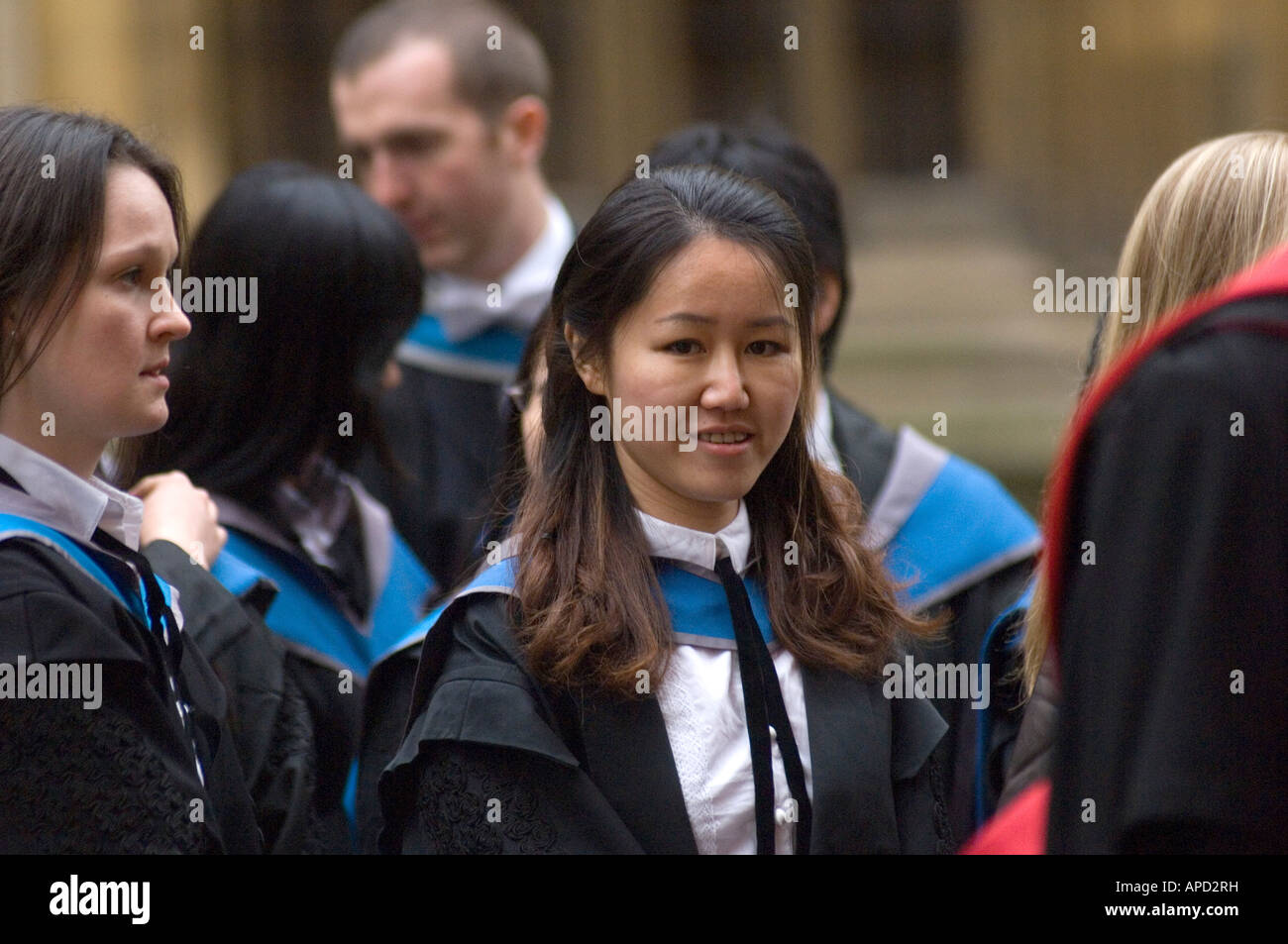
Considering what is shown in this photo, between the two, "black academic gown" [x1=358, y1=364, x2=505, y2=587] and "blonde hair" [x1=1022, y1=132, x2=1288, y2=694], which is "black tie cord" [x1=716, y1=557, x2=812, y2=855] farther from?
"black academic gown" [x1=358, y1=364, x2=505, y2=587]

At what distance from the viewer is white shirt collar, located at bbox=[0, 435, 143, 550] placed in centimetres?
215

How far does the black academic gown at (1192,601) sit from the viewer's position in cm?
129

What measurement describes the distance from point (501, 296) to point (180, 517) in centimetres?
188

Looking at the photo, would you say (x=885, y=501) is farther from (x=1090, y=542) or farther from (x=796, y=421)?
(x=1090, y=542)

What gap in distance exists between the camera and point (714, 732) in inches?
85.4

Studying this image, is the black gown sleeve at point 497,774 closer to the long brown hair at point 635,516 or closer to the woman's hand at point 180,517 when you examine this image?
the long brown hair at point 635,516

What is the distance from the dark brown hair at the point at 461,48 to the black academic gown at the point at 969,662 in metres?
1.78

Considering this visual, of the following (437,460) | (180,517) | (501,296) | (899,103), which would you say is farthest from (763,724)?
(899,103)

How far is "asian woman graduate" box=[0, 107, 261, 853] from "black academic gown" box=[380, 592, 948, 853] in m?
0.29

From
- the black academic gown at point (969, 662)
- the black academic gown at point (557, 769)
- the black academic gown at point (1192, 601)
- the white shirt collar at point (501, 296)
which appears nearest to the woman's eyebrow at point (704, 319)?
the black academic gown at point (557, 769)

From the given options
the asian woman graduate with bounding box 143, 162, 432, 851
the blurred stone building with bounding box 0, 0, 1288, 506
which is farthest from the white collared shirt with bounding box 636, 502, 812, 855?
the blurred stone building with bounding box 0, 0, 1288, 506

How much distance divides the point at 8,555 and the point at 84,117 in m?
0.70

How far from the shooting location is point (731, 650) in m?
2.24
